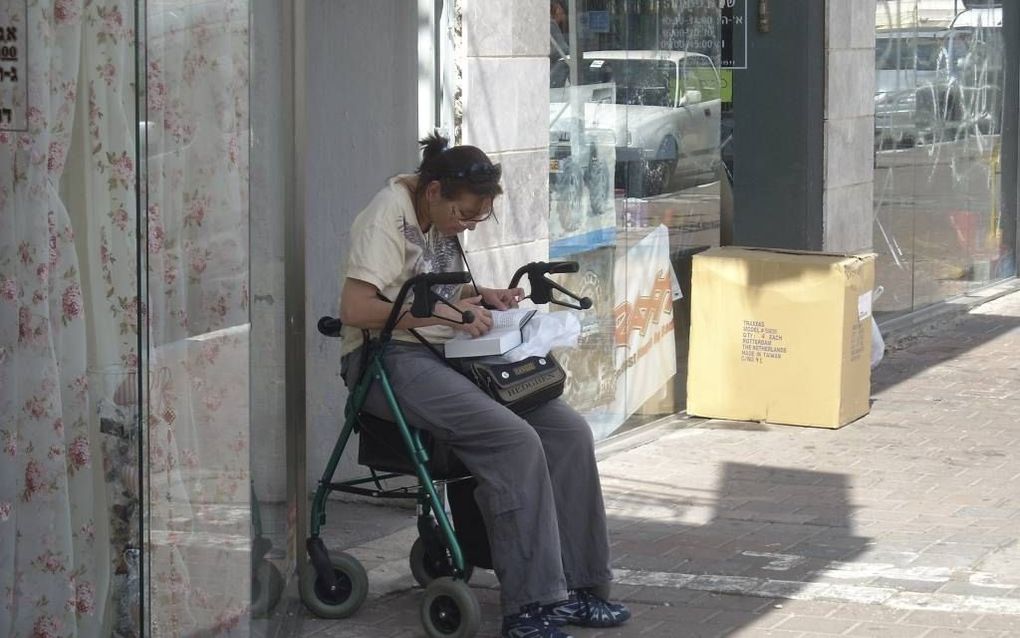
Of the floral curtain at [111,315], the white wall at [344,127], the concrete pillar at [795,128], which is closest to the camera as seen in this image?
the floral curtain at [111,315]

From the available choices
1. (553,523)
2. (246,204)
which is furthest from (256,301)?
(553,523)

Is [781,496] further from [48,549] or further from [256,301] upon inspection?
[48,549]

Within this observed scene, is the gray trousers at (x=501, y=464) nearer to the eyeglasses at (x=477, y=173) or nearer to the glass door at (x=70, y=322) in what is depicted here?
the eyeglasses at (x=477, y=173)

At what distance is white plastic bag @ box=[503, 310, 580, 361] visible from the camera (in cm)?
522

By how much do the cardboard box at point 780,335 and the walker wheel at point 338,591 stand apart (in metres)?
3.51

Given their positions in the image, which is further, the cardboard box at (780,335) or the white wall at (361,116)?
the cardboard box at (780,335)

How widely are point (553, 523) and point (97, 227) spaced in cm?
177

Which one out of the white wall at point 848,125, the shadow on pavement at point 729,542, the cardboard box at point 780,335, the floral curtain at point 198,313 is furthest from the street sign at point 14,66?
the white wall at point 848,125

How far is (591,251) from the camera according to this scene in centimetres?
798

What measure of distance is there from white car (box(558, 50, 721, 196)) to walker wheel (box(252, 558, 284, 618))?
11.6 feet

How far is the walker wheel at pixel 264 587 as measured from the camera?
467cm

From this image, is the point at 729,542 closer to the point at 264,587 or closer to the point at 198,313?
the point at 264,587

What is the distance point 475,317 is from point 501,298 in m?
0.27

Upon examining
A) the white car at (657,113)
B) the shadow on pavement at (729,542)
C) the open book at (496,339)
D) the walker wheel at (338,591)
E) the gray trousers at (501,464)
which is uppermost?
the white car at (657,113)
